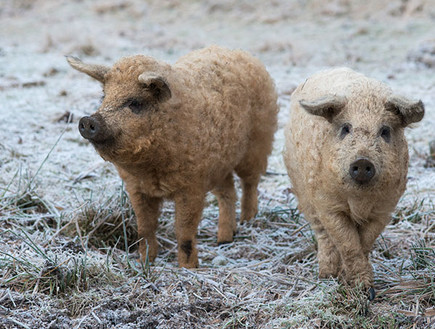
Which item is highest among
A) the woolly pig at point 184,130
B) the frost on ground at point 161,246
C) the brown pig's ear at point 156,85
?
the brown pig's ear at point 156,85

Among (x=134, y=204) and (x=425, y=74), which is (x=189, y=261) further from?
(x=425, y=74)

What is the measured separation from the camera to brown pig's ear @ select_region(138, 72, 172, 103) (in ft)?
13.8

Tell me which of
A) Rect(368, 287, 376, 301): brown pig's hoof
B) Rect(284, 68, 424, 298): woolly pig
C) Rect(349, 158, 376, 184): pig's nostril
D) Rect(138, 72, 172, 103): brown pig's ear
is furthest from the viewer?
Rect(138, 72, 172, 103): brown pig's ear

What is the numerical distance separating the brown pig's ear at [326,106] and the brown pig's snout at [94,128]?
1368 millimetres

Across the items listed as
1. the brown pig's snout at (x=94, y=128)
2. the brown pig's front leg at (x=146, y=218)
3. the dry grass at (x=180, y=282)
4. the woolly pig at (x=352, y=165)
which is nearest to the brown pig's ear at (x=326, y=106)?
the woolly pig at (x=352, y=165)

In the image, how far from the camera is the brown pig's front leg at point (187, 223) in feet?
15.4

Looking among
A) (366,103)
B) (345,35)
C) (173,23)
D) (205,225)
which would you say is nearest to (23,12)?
(173,23)

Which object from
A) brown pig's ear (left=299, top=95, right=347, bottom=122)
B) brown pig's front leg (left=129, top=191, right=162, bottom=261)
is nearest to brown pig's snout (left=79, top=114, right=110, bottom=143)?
brown pig's front leg (left=129, top=191, right=162, bottom=261)

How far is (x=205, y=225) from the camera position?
5.89 meters

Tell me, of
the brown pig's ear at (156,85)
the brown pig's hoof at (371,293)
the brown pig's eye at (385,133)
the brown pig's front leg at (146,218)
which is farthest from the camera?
the brown pig's front leg at (146,218)

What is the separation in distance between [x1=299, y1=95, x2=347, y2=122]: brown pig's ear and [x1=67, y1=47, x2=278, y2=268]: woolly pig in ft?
3.42

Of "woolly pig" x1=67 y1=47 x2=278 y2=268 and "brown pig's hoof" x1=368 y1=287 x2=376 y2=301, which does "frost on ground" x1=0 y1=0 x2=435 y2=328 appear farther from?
"woolly pig" x1=67 y1=47 x2=278 y2=268

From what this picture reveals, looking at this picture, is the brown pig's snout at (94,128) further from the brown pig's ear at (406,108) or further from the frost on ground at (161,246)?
the brown pig's ear at (406,108)

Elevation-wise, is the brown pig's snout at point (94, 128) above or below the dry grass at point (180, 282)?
above
